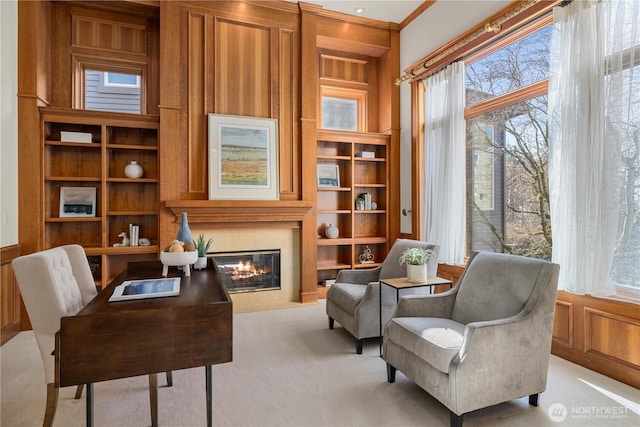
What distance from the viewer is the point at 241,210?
4074mm

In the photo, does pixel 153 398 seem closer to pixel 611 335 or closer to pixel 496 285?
pixel 496 285

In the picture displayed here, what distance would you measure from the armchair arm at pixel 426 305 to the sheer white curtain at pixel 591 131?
36.9 inches

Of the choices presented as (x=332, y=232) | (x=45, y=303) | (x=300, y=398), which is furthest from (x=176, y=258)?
(x=332, y=232)

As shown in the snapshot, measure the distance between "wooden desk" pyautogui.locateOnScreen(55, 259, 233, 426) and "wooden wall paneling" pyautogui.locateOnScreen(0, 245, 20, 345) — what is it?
2.41m

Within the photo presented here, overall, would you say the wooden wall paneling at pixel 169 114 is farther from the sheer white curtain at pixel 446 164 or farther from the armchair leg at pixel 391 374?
the sheer white curtain at pixel 446 164

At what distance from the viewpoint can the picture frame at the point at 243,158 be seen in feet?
13.2

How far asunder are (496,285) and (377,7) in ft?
12.6

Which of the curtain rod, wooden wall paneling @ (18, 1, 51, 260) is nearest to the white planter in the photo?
the curtain rod

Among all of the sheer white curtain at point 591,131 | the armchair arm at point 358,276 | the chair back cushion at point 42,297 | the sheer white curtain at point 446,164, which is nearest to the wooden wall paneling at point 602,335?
the sheer white curtain at point 591,131

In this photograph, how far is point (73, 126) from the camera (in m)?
3.91

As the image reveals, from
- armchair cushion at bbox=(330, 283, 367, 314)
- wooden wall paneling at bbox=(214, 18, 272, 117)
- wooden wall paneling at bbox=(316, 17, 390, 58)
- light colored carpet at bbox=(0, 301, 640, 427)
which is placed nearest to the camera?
light colored carpet at bbox=(0, 301, 640, 427)

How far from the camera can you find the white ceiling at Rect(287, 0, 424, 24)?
170 inches

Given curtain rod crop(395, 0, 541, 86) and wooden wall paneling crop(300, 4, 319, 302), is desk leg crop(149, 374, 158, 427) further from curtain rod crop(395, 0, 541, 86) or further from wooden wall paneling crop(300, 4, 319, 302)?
curtain rod crop(395, 0, 541, 86)

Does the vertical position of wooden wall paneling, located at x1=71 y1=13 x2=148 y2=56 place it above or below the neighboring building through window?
above
